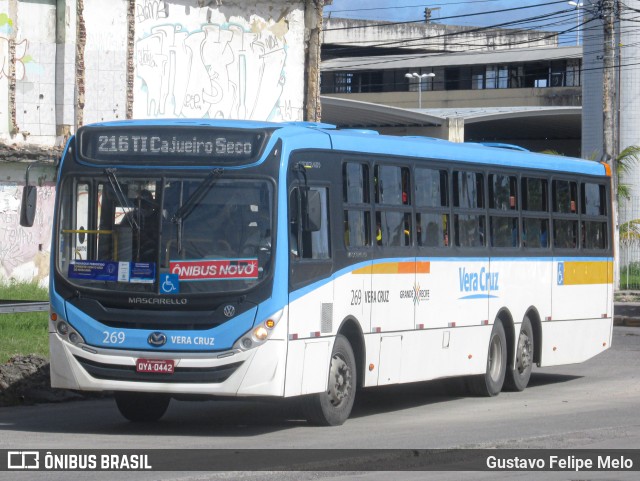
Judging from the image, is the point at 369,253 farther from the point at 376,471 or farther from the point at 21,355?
the point at 21,355

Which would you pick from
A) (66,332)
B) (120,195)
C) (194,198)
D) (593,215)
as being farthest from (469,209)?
(66,332)

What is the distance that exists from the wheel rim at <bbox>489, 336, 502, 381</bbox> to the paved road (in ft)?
1.07

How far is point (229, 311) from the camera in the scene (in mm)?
11617

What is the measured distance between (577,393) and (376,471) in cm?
722

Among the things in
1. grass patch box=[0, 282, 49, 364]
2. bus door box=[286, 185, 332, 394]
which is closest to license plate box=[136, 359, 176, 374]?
bus door box=[286, 185, 332, 394]

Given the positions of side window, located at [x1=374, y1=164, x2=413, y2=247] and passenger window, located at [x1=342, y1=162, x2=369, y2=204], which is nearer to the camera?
passenger window, located at [x1=342, y1=162, x2=369, y2=204]

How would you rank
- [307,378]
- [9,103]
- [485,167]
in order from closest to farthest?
[307,378] < [485,167] < [9,103]

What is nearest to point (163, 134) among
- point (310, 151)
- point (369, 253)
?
point (310, 151)

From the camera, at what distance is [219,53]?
26.0 m

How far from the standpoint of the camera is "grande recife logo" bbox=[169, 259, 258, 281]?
11672mm

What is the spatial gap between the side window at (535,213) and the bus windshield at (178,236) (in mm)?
6050

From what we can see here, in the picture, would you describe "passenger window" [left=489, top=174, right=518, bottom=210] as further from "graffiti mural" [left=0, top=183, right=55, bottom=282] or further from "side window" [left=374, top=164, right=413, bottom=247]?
"graffiti mural" [left=0, top=183, right=55, bottom=282]

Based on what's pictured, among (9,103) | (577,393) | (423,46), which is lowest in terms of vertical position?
(577,393)

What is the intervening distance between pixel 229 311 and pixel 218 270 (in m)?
0.38
